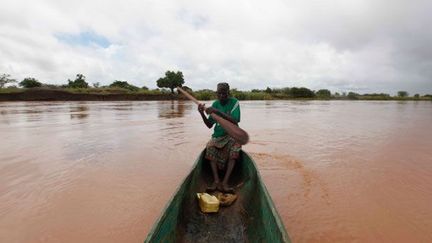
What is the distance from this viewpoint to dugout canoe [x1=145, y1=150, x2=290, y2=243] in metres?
2.43

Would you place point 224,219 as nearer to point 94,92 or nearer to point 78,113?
point 78,113

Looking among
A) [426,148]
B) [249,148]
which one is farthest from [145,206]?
[426,148]

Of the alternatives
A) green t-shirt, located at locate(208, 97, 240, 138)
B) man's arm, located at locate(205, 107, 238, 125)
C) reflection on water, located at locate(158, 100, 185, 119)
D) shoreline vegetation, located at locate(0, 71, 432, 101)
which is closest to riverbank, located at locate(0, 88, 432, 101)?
shoreline vegetation, located at locate(0, 71, 432, 101)

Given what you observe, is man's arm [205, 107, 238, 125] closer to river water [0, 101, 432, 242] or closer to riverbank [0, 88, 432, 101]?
river water [0, 101, 432, 242]

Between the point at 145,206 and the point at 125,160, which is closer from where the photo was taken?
the point at 145,206

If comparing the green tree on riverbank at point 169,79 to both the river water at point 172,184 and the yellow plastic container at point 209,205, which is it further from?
the yellow plastic container at point 209,205

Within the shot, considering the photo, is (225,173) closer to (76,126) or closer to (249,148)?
(249,148)

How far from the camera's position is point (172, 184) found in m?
5.16

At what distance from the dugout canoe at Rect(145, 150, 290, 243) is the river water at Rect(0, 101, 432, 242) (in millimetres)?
579

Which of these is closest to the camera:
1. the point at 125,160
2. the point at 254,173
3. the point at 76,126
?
the point at 254,173

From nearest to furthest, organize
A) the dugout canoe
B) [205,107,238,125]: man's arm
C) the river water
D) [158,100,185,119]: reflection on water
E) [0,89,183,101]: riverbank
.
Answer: the dugout canoe → the river water → [205,107,238,125]: man's arm → [158,100,185,119]: reflection on water → [0,89,183,101]: riverbank

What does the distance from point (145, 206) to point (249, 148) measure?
4.44m

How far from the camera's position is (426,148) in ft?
27.1

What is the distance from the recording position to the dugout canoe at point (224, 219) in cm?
243
